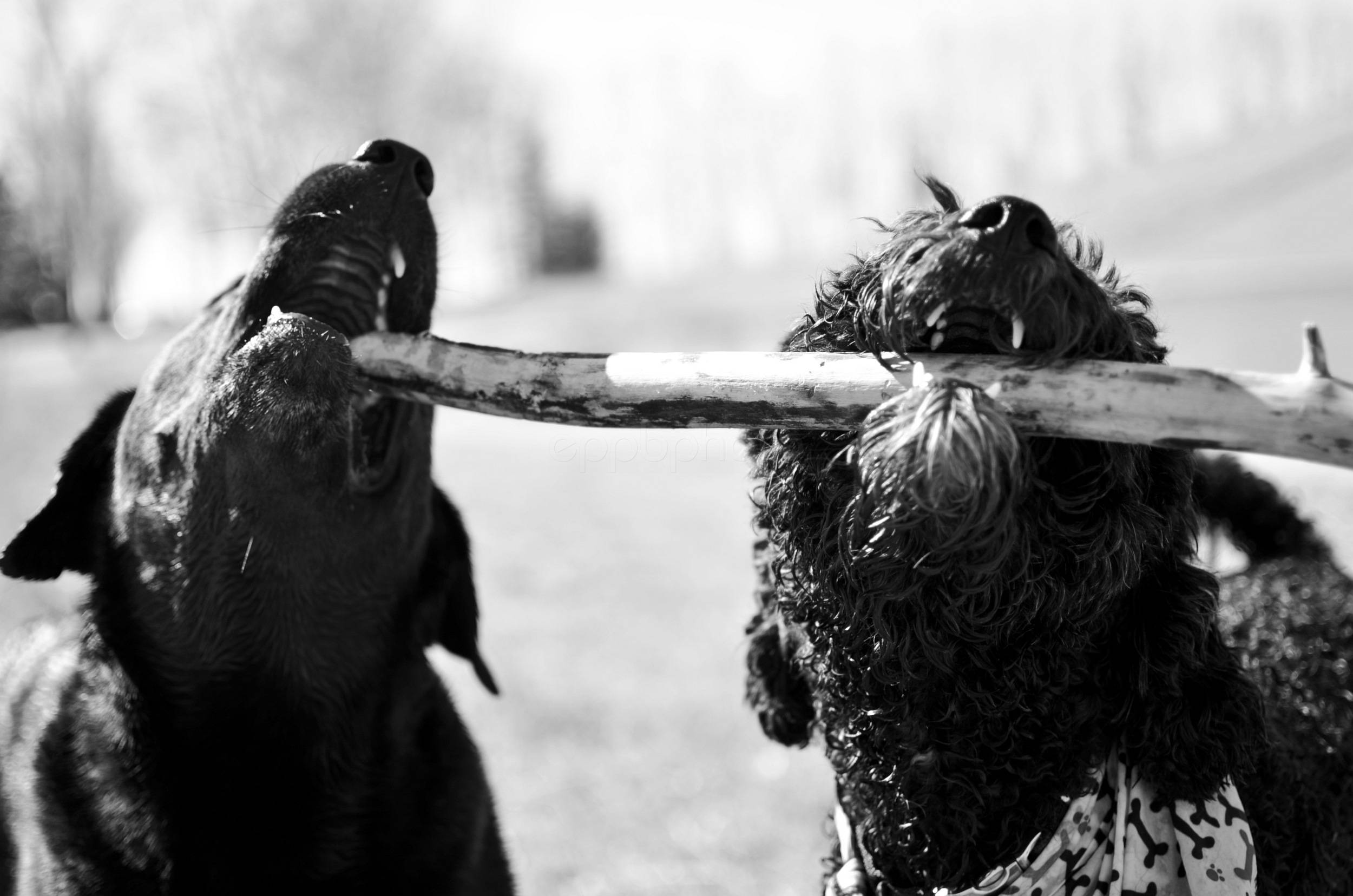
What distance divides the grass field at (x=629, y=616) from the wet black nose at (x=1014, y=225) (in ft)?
3.05

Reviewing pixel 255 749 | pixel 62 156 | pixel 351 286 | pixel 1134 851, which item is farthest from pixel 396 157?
pixel 62 156

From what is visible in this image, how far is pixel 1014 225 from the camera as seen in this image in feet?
5.57

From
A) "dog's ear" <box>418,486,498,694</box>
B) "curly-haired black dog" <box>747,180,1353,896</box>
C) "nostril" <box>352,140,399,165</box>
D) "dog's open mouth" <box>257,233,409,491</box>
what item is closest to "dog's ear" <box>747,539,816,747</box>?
"curly-haired black dog" <box>747,180,1353,896</box>

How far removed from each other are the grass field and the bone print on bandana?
3.74 feet

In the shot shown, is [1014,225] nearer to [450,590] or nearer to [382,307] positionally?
[382,307]

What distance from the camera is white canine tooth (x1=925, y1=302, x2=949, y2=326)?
174 centimetres

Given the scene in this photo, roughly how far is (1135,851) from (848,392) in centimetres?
120

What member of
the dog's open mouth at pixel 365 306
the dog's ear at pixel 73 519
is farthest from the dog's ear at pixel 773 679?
the dog's ear at pixel 73 519

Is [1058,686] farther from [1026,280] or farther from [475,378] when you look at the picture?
[475,378]

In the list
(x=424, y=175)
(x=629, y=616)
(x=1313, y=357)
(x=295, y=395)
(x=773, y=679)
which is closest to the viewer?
(x=1313, y=357)

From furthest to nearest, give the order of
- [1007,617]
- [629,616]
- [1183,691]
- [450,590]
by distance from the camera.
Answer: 1. [629,616]
2. [450,590]
3. [1183,691]
4. [1007,617]

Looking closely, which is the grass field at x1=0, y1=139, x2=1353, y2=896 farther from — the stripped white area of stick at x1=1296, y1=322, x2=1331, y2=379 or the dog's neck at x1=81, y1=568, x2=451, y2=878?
the dog's neck at x1=81, y1=568, x2=451, y2=878

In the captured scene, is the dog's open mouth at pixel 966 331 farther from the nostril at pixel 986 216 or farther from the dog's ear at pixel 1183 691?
the dog's ear at pixel 1183 691

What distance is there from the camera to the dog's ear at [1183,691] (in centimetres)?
207
